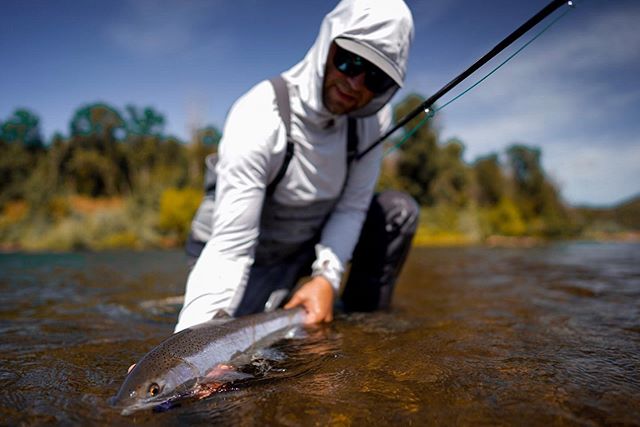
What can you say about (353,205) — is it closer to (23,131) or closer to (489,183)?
(489,183)

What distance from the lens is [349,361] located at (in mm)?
1888

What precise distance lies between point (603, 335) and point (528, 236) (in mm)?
32655

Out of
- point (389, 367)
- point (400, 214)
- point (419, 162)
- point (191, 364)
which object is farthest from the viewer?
point (419, 162)

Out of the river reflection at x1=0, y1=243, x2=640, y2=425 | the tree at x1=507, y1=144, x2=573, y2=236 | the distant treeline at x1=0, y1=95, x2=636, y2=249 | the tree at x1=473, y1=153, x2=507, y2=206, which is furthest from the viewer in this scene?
the tree at x1=473, y1=153, x2=507, y2=206

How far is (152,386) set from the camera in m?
1.45

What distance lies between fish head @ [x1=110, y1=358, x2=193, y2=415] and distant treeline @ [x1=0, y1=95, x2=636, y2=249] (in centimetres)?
2464

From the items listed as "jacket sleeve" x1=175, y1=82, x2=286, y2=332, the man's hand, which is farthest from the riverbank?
"jacket sleeve" x1=175, y1=82, x2=286, y2=332

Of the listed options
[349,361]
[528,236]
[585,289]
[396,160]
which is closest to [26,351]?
[349,361]

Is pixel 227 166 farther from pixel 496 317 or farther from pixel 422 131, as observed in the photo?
pixel 422 131

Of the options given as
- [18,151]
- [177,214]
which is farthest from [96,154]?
[177,214]

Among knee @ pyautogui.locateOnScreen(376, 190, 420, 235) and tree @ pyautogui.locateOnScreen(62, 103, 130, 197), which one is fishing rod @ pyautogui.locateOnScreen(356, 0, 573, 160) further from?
tree @ pyautogui.locateOnScreen(62, 103, 130, 197)

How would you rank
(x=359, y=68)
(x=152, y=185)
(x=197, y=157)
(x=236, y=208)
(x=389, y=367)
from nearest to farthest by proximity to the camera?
(x=389, y=367)
(x=236, y=208)
(x=359, y=68)
(x=152, y=185)
(x=197, y=157)

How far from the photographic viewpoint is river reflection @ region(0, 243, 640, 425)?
1.30m

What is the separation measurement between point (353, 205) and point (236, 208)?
50.1 inches
